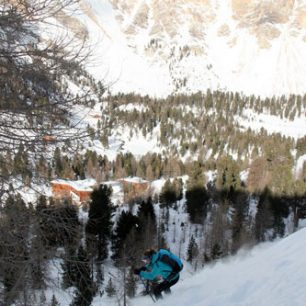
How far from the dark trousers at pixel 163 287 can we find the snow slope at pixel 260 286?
0.22m

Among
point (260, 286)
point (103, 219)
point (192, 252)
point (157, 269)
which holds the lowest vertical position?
point (192, 252)

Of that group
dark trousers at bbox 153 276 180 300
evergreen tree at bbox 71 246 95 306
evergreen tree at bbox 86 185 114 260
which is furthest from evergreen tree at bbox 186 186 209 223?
evergreen tree at bbox 71 246 95 306

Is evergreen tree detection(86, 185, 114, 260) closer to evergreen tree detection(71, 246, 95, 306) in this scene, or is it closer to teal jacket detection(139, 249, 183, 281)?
teal jacket detection(139, 249, 183, 281)

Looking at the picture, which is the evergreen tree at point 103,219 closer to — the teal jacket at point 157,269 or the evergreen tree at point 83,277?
the teal jacket at point 157,269

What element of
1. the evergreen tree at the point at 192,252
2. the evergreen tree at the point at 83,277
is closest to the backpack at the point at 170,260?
the evergreen tree at the point at 83,277

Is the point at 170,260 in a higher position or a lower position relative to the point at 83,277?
lower

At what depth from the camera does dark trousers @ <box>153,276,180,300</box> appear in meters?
9.34

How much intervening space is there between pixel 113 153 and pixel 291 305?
108164 millimetres

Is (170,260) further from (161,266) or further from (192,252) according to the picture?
(192,252)

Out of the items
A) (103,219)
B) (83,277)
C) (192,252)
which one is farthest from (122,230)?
(83,277)

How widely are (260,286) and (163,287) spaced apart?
8.96 ft

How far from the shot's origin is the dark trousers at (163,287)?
934 cm

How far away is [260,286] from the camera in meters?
7.46

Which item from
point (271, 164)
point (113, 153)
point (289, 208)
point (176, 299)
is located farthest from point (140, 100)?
point (176, 299)
